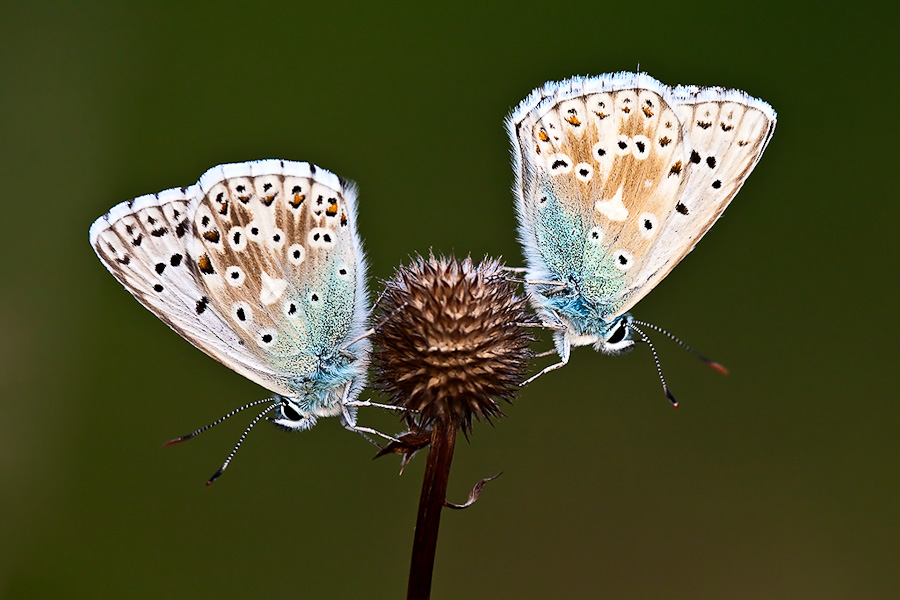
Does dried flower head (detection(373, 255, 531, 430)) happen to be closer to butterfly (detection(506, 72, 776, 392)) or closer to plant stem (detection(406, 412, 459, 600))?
plant stem (detection(406, 412, 459, 600))

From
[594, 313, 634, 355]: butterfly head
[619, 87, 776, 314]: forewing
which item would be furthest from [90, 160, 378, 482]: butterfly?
[619, 87, 776, 314]: forewing


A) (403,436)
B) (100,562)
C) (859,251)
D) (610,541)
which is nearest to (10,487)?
(100,562)

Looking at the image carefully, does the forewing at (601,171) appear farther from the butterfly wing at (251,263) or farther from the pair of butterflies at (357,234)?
the butterfly wing at (251,263)

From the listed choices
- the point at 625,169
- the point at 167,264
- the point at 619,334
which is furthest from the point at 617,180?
the point at 167,264

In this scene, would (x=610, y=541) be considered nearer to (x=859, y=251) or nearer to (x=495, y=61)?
(x=859, y=251)

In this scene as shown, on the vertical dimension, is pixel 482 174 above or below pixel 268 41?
below

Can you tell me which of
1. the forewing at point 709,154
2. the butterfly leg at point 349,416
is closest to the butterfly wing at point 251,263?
the butterfly leg at point 349,416
